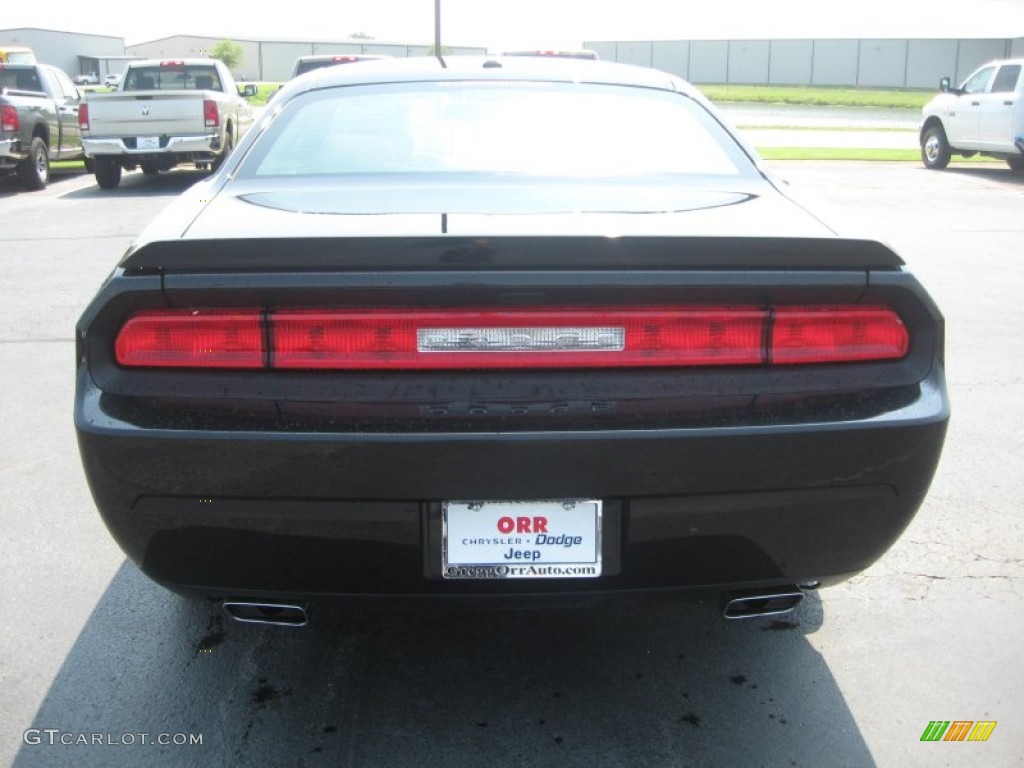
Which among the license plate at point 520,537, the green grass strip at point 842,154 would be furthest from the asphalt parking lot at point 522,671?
the green grass strip at point 842,154

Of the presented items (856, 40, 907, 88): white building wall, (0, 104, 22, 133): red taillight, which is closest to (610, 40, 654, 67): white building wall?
(856, 40, 907, 88): white building wall

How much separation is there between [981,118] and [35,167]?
47.3ft

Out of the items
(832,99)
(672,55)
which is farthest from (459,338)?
(672,55)

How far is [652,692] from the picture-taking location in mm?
2854

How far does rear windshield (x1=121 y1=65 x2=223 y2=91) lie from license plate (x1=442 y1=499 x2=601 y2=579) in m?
16.7

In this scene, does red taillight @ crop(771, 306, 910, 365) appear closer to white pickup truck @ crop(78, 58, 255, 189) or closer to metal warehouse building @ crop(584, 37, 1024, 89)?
white pickup truck @ crop(78, 58, 255, 189)

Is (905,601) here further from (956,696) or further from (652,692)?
(652,692)

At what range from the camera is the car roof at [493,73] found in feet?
12.5

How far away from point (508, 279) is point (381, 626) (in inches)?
53.8

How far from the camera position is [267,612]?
2.61 metres

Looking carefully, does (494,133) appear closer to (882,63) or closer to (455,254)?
(455,254)

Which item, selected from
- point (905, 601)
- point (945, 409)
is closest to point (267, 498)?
point (945, 409)

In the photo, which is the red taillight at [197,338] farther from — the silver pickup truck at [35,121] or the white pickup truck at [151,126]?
the silver pickup truck at [35,121]

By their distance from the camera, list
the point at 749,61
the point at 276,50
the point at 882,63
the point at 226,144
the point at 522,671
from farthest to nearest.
→ 1. the point at 276,50
2. the point at 749,61
3. the point at 882,63
4. the point at 226,144
5. the point at 522,671
